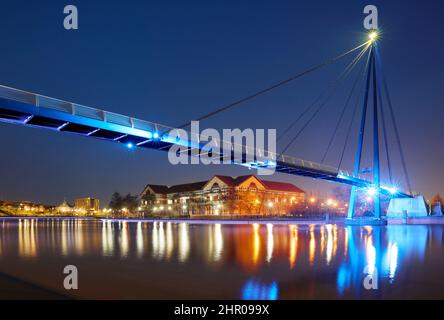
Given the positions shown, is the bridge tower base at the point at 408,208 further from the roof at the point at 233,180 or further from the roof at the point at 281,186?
the roof at the point at 281,186

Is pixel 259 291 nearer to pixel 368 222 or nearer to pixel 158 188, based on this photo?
pixel 368 222

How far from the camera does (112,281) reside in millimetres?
14047

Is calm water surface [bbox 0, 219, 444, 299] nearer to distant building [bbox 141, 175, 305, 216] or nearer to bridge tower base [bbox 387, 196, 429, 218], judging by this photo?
bridge tower base [bbox 387, 196, 429, 218]

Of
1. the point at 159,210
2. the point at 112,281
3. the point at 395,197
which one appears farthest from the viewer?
the point at 159,210

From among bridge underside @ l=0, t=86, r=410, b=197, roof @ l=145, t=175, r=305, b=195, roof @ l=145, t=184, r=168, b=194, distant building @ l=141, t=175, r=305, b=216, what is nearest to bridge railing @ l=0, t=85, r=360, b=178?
bridge underside @ l=0, t=86, r=410, b=197

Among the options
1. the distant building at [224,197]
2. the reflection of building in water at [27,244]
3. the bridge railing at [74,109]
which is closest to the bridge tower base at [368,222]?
the bridge railing at [74,109]

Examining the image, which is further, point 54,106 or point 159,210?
point 159,210

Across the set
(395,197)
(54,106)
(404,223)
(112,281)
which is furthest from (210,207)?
(112,281)

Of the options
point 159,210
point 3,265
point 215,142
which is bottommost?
point 159,210

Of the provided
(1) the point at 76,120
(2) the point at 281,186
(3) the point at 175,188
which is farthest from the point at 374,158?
(3) the point at 175,188

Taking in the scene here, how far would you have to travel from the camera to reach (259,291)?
12.1m

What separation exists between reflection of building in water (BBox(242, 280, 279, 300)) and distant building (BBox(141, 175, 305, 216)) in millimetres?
95661
